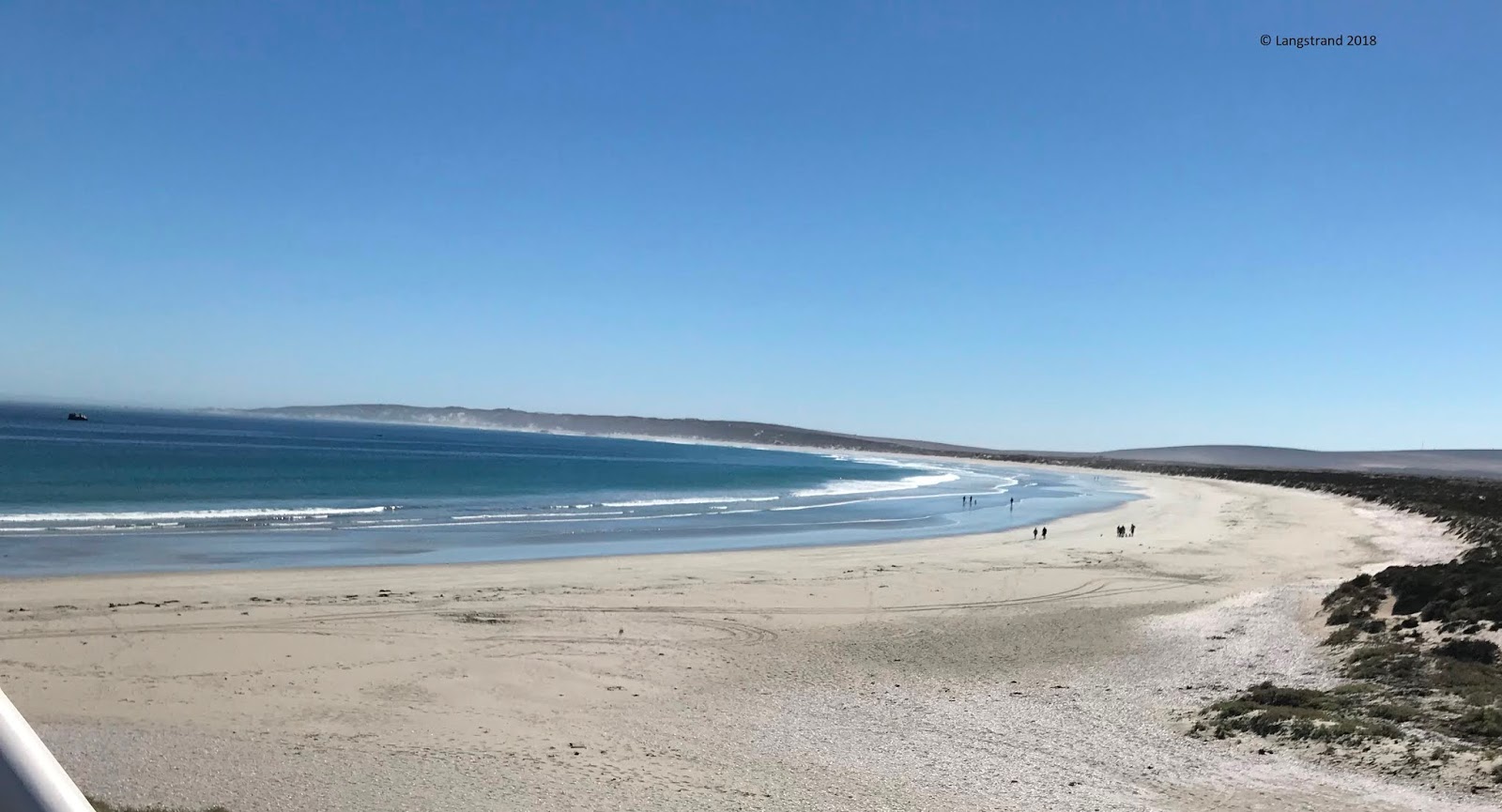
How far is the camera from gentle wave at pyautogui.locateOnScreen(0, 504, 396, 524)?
90.5 feet

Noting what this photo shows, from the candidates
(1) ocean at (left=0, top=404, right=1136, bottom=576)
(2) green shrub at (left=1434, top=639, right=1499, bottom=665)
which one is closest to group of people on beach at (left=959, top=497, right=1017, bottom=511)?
(1) ocean at (left=0, top=404, right=1136, bottom=576)

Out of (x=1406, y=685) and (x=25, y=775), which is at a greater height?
(x=25, y=775)

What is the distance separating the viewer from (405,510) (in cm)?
3478

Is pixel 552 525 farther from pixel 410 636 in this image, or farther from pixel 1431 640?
pixel 1431 640

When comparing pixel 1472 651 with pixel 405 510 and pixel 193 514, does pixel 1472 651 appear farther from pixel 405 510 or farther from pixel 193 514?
pixel 193 514

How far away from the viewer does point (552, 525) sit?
3108 centimetres

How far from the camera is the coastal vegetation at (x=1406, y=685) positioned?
885 cm

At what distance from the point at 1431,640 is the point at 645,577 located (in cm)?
1294

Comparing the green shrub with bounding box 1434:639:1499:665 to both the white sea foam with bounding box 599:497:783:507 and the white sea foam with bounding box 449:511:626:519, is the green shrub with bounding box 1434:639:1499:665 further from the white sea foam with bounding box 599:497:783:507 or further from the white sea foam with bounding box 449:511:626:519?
the white sea foam with bounding box 599:497:783:507

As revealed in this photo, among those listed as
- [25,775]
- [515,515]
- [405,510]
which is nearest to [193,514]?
[405,510]

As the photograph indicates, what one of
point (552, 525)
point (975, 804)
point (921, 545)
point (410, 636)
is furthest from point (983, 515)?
point (975, 804)

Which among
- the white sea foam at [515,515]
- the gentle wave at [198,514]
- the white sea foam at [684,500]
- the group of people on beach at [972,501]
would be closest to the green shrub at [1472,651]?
the white sea foam at [515,515]

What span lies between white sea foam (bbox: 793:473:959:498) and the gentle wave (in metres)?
23.1

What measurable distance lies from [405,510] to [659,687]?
85.4 ft
